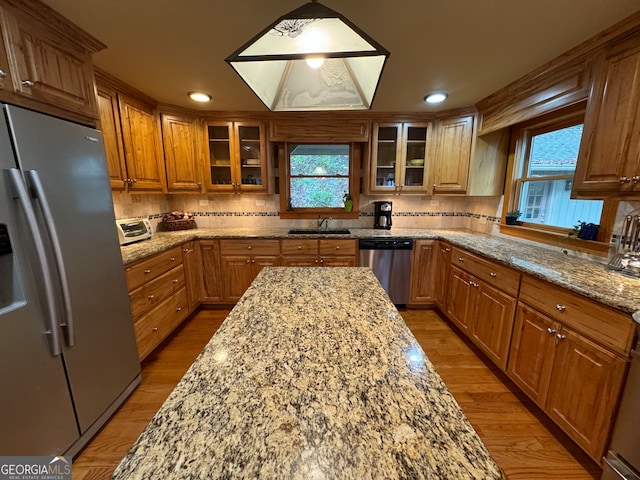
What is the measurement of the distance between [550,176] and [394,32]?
195cm

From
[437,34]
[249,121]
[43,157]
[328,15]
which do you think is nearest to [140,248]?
[43,157]

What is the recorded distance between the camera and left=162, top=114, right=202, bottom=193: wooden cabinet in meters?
2.75

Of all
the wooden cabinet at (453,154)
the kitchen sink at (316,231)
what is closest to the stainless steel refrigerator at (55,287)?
the kitchen sink at (316,231)

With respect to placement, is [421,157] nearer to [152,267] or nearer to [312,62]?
[312,62]

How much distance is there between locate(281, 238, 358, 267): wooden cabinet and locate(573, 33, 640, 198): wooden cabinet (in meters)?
1.90

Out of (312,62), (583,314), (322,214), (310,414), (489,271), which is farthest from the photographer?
(322,214)

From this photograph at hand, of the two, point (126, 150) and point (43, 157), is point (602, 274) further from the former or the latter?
point (126, 150)

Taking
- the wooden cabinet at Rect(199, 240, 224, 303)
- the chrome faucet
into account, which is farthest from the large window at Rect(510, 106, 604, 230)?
the wooden cabinet at Rect(199, 240, 224, 303)

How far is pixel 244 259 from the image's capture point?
2918 mm

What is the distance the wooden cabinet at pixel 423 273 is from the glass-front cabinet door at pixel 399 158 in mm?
717

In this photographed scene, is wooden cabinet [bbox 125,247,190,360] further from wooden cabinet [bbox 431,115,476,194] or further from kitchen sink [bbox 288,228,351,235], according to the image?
wooden cabinet [bbox 431,115,476,194]

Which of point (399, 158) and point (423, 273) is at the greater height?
point (399, 158)

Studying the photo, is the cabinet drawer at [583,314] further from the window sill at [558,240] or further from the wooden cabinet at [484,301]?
the window sill at [558,240]

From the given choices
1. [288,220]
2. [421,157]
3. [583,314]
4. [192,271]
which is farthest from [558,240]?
[192,271]
